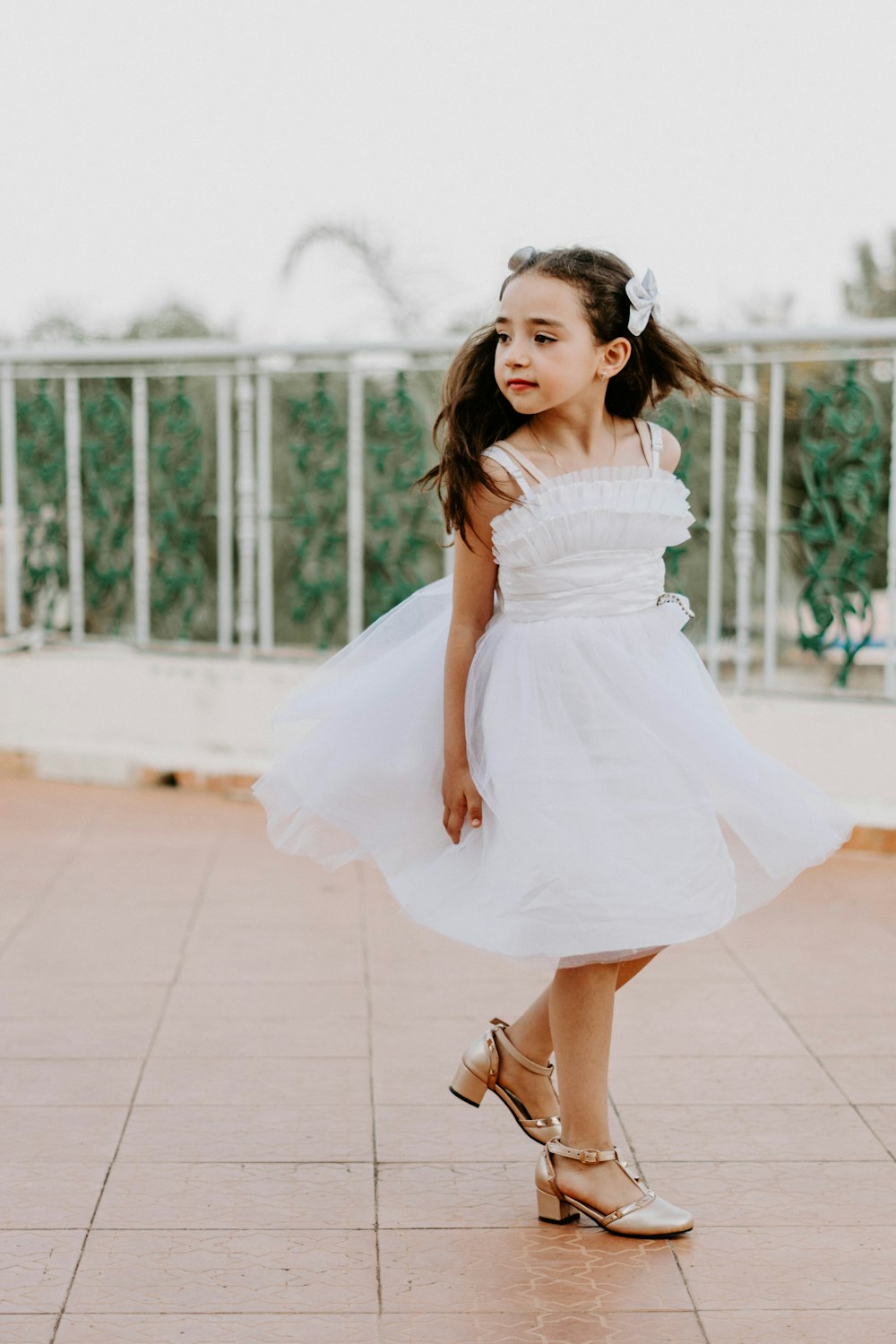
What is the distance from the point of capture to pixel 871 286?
3097cm

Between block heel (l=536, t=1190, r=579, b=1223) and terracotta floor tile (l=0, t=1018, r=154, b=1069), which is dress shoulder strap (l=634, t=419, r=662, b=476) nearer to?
block heel (l=536, t=1190, r=579, b=1223)

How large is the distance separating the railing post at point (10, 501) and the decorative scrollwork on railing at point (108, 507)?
328mm

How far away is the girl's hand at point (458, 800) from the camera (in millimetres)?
2371

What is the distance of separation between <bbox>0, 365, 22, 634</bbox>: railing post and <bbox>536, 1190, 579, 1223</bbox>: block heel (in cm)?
472

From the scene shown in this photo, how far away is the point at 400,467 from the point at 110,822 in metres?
1.73

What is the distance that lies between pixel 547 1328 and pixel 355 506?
163 inches

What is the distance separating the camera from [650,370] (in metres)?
2.54

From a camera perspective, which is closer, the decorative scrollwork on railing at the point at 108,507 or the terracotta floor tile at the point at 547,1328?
the terracotta floor tile at the point at 547,1328

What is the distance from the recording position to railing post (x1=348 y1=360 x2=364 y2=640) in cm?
580

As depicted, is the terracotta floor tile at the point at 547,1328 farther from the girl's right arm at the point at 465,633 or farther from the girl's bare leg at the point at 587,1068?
the girl's right arm at the point at 465,633

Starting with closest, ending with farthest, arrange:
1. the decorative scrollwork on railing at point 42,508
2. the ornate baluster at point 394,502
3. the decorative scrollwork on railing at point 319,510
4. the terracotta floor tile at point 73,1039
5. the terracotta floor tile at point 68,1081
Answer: the terracotta floor tile at point 68,1081 → the terracotta floor tile at point 73,1039 → the ornate baluster at point 394,502 → the decorative scrollwork on railing at point 319,510 → the decorative scrollwork on railing at point 42,508

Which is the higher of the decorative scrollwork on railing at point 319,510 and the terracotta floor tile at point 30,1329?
the decorative scrollwork on railing at point 319,510

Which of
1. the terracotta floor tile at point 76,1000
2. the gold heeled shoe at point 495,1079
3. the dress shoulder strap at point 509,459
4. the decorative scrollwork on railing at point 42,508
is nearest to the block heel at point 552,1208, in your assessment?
the gold heeled shoe at point 495,1079

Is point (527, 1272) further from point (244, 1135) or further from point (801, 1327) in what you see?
point (244, 1135)
